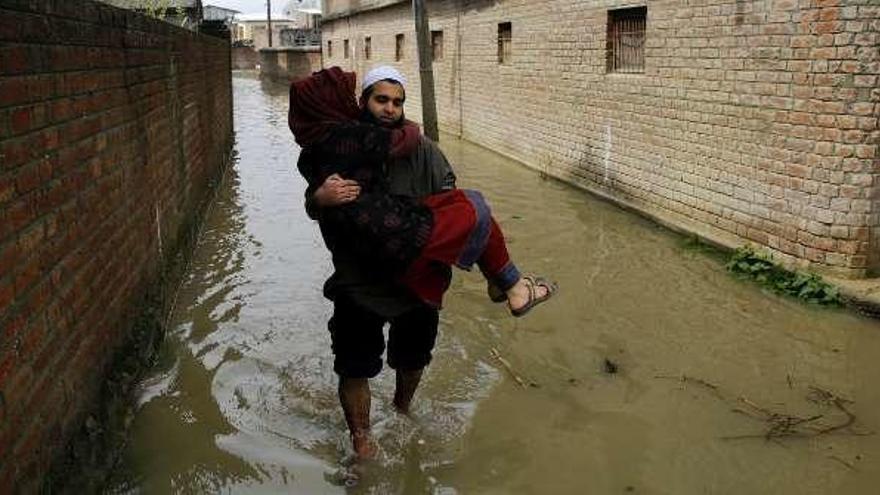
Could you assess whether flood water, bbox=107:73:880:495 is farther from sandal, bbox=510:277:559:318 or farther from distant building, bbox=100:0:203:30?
distant building, bbox=100:0:203:30

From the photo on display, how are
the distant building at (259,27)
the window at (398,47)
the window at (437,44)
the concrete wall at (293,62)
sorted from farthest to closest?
1. the distant building at (259,27)
2. the concrete wall at (293,62)
3. the window at (398,47)
4. the window at (437,44)

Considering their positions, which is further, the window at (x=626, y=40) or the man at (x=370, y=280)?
the window at (x=626, y=40)

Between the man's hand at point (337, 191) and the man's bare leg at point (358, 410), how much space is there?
794 mm

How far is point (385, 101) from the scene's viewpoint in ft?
9.83

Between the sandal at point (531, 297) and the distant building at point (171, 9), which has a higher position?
the distant building at point (171, 9)

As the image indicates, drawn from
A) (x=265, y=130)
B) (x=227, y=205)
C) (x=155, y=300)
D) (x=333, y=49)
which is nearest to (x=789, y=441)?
(x=155, y=300)

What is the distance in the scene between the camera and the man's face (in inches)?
117

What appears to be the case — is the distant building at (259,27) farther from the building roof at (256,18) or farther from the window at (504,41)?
the window at (504,41)

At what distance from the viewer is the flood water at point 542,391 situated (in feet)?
11.0

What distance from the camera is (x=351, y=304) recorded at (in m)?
3.11

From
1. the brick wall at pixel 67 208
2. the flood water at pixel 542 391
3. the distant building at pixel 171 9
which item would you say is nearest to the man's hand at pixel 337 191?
the brick wall at pixel 67 208

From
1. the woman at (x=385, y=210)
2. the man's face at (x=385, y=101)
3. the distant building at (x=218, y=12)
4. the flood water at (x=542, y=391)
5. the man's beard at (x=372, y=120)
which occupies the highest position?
the distant building at (x=218, y=12)

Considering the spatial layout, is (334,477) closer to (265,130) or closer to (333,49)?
(265,130)

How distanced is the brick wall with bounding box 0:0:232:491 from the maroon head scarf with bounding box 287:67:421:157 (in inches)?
35.1
